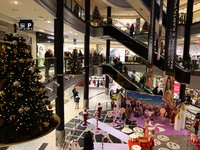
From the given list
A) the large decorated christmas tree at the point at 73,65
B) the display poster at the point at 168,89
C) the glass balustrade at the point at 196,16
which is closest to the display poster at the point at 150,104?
the display poster at the point at 168,89

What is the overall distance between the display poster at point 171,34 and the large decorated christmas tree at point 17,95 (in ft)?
21.2

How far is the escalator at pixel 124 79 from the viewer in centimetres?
1627

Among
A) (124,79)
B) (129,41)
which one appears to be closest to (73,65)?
(124,79)

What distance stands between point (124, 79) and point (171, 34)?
10.1 metres

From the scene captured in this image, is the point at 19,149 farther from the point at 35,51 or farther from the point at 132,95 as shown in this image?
the point at 132,95

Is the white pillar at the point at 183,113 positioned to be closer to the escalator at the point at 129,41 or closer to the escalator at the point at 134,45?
the escalator at the point at 129,41

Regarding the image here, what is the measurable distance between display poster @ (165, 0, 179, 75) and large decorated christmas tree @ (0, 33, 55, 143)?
254 inches

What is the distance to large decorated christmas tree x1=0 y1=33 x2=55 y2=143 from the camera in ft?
11.2

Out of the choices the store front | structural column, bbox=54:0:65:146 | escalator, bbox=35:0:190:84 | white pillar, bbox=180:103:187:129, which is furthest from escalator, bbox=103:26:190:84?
structural column, bbox=54:0:65:146

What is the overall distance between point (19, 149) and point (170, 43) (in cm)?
1035

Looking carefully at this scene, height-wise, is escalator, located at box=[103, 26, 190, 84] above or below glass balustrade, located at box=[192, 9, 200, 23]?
below

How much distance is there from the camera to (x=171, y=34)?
7652 millimetres

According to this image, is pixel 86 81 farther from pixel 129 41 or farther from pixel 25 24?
pixel 25 24

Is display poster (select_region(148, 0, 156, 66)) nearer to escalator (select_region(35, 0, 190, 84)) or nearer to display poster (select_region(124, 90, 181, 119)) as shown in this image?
escalator (select_region(35, 0, 190, 84))
